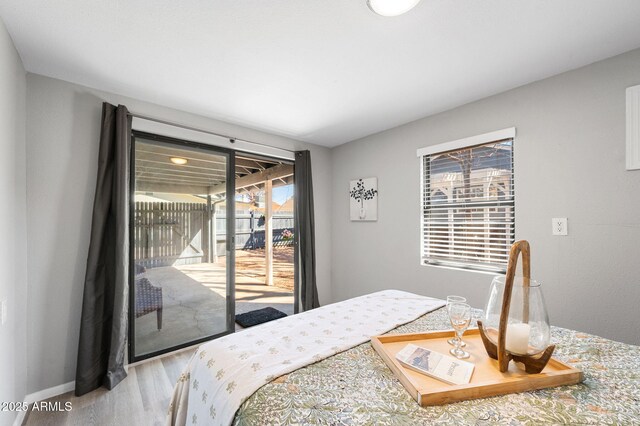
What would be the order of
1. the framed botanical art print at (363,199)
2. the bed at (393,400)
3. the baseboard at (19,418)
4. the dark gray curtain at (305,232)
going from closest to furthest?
the bed at (393,400) < the baseboard at (19,418) < the framed botanical art print at (363,199) < the dark gray curtain at (305,232)

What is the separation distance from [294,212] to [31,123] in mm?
2558

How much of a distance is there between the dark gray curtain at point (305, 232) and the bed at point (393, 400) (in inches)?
97.0

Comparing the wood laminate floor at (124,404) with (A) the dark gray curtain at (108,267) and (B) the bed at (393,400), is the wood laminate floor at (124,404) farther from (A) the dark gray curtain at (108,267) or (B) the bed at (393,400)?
(B) the bed at (393,400)

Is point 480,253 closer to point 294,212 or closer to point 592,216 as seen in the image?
point 592,216

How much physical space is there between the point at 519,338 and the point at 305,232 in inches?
111

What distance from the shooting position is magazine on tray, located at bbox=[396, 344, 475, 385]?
2.92ft

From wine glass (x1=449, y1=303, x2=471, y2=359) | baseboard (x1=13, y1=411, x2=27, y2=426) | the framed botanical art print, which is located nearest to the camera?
wine glass (x1=449, y1=303, x2=471, y2=359)

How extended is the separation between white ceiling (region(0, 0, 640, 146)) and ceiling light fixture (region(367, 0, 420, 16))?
2.2 inches

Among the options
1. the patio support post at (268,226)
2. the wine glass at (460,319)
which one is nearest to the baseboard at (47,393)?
the wine glass at (460,319)

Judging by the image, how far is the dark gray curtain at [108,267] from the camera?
208 centimetres

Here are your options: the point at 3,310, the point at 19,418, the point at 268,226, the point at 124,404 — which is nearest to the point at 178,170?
the point at 3,310

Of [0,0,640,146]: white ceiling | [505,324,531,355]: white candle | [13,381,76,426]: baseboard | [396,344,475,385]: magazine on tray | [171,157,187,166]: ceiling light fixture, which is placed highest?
[0,0,640,146]: white ceiling

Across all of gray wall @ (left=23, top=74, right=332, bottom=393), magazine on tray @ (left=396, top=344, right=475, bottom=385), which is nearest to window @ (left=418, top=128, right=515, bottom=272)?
magazine on tray @ (left=396, top=344, right=475, bottom=385)

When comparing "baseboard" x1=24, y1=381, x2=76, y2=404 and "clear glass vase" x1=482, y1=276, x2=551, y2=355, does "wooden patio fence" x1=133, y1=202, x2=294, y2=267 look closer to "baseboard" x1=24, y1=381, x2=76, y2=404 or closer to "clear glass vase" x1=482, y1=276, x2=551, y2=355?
"baseboard" x1=24, y1=381, x2=76, y2=404
